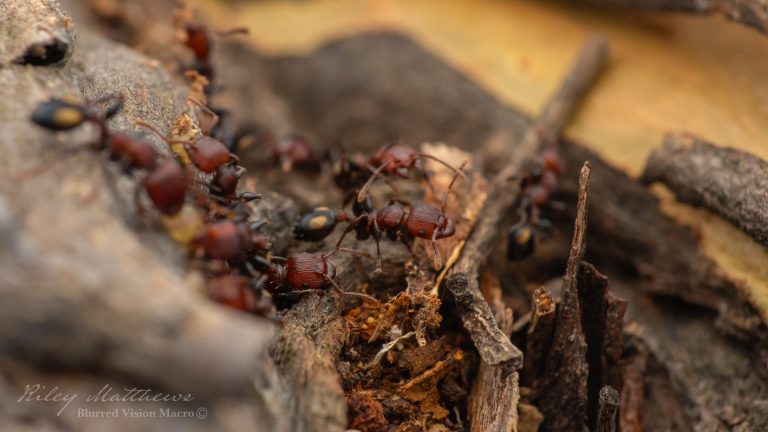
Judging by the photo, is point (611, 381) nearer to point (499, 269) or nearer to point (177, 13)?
point (499, 269)

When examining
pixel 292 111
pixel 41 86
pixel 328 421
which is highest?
pixel 41 86

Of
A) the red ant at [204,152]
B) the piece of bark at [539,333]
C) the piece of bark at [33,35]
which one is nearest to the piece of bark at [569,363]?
the piece of bark at [539,333]

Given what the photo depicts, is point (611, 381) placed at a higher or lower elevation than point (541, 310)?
lower

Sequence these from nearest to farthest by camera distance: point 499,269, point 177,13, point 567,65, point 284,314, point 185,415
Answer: point 185,415
point 284,314
point 499,269
point 177,13
point 567,65

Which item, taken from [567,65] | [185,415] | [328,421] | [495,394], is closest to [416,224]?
[495,394]

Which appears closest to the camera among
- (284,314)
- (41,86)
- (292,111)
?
(41,86)

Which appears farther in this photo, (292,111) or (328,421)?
(292,111)

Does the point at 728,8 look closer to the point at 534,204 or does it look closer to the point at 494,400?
the point at 534,204
